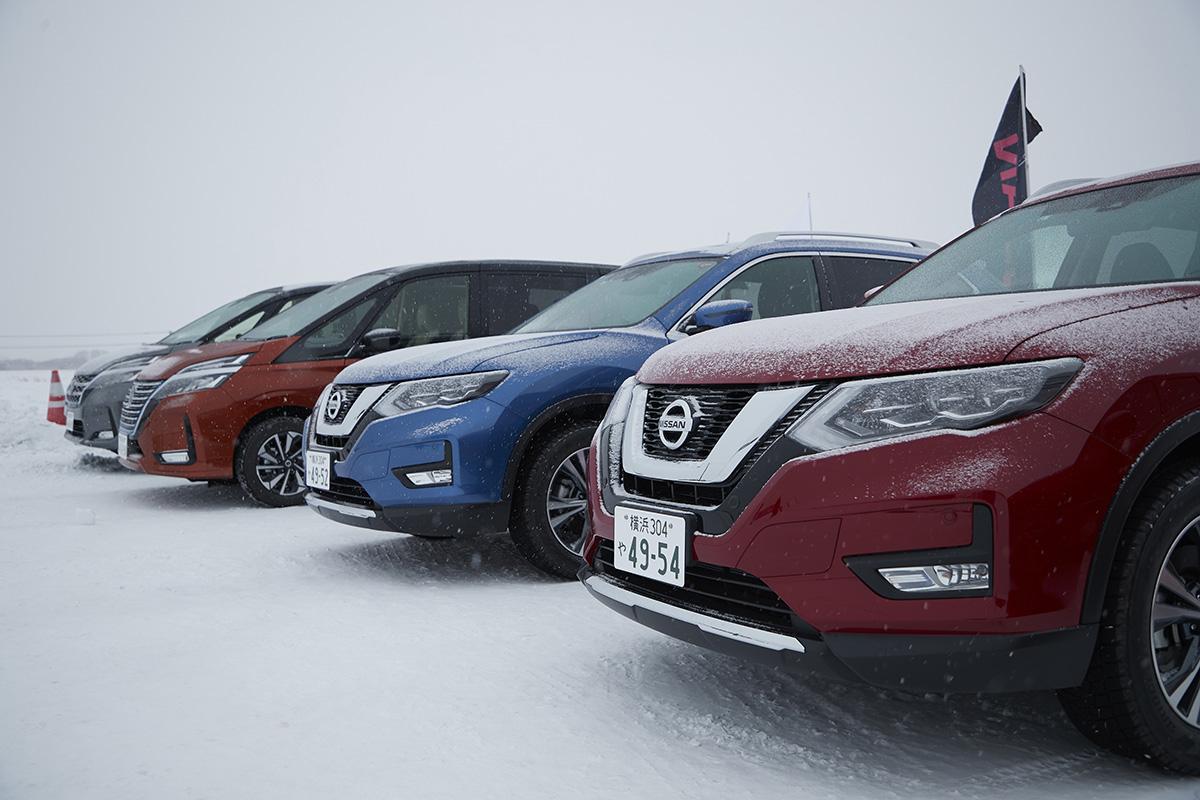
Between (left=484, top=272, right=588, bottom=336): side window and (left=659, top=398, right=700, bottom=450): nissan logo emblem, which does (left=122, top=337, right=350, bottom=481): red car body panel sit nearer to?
(left=484, top=272, right=588, bottom=336): side window

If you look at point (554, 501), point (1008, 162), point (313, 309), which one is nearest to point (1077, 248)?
point (554, 501)

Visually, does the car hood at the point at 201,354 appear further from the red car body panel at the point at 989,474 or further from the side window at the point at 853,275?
the red car body panel at the point at 989,474

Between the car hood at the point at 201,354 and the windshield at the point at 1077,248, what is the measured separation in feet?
16.4

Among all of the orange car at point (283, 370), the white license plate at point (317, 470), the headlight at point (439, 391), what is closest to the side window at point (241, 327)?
the orange car at point (283, 370)

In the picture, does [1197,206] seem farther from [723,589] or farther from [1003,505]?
[723,589]

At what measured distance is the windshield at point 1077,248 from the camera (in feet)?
10.5

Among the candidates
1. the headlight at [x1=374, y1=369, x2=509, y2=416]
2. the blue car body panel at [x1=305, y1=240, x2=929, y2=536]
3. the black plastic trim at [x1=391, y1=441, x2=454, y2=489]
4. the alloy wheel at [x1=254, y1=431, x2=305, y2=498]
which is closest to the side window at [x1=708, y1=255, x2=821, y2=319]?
the blue car body panel at [x1=305, y1=240, x2=929, y2=536]

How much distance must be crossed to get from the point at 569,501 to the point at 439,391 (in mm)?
823

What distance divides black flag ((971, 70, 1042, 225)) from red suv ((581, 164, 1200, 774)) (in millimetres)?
9058

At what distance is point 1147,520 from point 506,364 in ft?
9.69

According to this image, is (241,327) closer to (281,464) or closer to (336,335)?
(336,335)

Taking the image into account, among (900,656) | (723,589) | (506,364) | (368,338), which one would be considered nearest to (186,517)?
(368,338)

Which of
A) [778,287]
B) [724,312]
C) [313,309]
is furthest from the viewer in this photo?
[313,309]

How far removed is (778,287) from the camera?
5340 mm
